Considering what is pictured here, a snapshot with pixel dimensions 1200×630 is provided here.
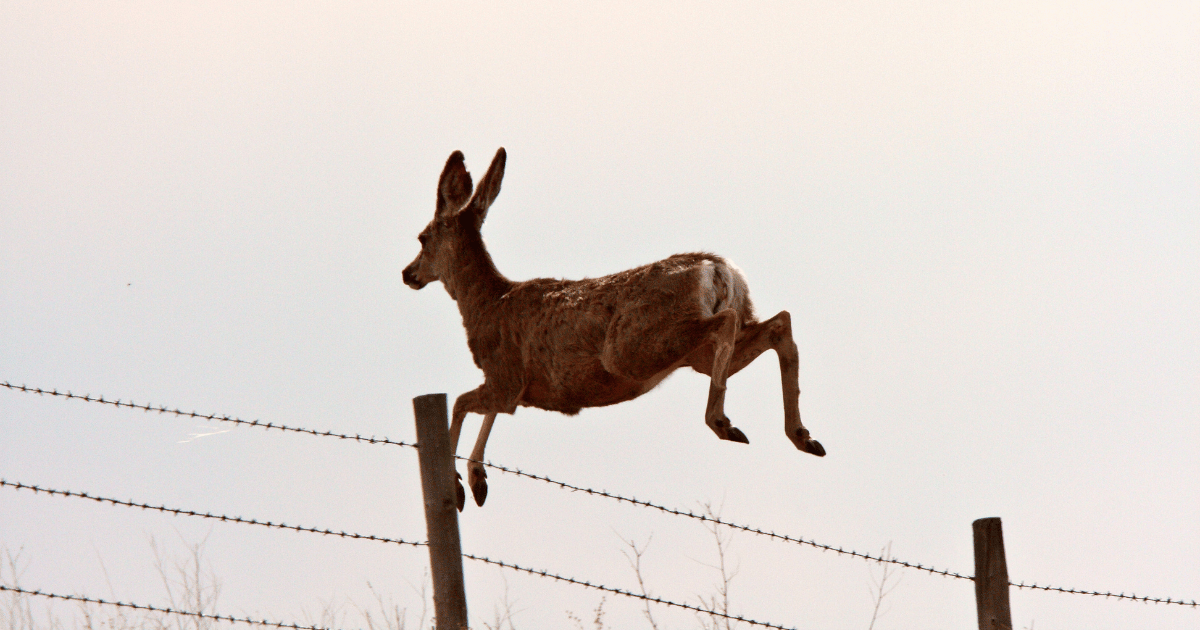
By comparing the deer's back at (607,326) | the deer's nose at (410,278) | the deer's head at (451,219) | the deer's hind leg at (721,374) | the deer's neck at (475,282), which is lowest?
the deer's hind leg at (721,374)

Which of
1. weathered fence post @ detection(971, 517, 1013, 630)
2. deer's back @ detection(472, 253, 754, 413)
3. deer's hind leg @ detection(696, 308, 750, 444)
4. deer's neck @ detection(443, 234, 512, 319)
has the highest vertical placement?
deer's neck @ detection(443, 234, 512, 319)

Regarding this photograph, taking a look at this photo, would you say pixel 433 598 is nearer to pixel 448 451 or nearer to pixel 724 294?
pixel 448 451

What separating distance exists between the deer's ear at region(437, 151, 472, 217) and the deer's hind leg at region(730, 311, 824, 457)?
8.70 ft

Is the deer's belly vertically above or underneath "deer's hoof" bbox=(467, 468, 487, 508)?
above

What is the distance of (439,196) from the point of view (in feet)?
31.0

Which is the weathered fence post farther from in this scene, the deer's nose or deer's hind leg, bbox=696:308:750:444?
→ the deer's nose

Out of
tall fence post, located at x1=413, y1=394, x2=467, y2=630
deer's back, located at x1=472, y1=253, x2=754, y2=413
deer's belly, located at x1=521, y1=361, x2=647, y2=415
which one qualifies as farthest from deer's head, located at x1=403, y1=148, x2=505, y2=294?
tall fence post, located at x1=413, y1=394, x2=467, y2=630

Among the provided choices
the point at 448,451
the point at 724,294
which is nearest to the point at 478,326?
the point at 724,294

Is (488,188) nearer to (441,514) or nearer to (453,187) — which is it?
(453,187)

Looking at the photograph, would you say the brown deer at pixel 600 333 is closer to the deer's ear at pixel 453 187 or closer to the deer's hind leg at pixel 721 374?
the deer's hind leg at pixel 721 374

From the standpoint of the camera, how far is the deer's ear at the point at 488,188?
9.16 meters

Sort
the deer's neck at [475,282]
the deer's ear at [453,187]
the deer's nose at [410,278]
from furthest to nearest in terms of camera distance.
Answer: the deer's nose at [410,278]
the deer's ear at [453,187]
the deer's neck at [475,282]

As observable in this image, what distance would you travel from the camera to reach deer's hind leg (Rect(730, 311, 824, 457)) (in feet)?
24.4

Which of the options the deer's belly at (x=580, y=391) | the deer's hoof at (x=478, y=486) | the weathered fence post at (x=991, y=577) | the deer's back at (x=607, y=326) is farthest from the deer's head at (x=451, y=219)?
the weathered fence post at (x=991, y=577)
